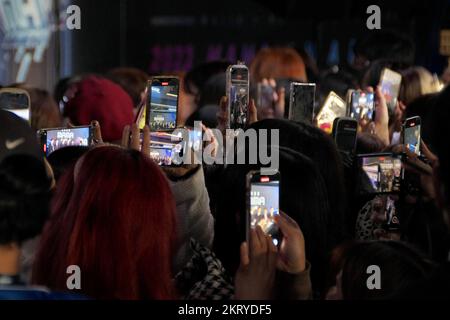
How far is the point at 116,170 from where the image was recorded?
266 cm

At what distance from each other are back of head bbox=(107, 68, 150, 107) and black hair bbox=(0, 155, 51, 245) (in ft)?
14.9

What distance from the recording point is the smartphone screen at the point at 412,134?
427cm

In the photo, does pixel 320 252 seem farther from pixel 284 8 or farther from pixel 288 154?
pixel 284 8

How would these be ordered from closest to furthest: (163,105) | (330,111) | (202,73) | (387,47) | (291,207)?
(291,207) < (163,105) < (330,111) < (202,73) < (387,47)

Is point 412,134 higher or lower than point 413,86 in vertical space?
lower

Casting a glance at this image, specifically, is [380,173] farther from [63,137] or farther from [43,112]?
[43,112]

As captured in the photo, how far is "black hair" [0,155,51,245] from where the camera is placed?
213cm

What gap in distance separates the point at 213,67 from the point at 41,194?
174 inches

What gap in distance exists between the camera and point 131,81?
710 cm

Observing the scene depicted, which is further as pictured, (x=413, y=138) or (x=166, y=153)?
(x=413, y=138)

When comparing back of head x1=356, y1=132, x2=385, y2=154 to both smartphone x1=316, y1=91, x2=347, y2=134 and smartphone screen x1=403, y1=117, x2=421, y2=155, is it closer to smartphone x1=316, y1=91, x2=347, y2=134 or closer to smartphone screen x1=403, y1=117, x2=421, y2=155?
smartphone screen x1=403, y1=117, x2=421, y2=155

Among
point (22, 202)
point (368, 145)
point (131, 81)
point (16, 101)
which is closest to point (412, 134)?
point (368, 145)

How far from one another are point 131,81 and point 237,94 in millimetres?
3081
